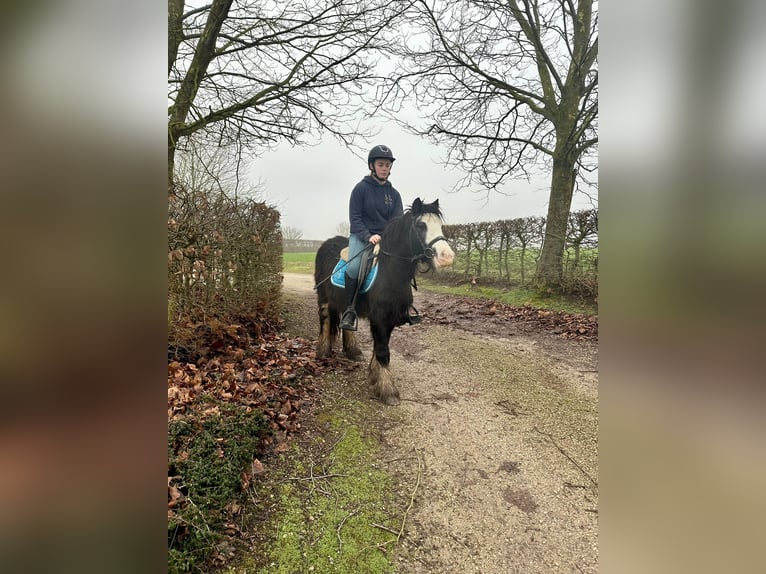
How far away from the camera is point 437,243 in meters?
3.45

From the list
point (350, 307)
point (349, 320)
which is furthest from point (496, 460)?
point (350, 307)

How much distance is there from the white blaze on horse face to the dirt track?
1649 mm

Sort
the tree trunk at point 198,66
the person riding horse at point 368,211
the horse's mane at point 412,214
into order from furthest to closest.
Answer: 1. the tree trunk at point 198,66
2. the person riding horse at point 368,211
3. the horse's mane at point 412,214

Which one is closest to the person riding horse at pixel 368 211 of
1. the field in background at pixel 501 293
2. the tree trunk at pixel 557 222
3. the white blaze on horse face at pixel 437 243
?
the white blaze on horse face at pixel 437 243

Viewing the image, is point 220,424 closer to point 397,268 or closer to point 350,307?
point 350,307

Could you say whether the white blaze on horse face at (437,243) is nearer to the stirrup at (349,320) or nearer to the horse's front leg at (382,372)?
the horse's front leg at (382,372)

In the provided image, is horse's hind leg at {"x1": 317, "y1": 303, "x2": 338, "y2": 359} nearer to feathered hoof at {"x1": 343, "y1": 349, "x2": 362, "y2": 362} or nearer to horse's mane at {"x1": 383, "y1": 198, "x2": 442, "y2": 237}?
feathered hoof at {"x1": 343, "y1": 349, "x2": 362, "y2": 362}

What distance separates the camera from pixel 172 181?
12.2ft

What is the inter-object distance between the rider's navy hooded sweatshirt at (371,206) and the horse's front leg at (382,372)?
3.80ft

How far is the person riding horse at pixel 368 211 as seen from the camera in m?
4.11

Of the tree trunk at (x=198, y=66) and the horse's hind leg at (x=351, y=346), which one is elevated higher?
the tree trunk at (x=198, y=66)

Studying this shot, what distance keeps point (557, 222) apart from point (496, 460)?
7126mm

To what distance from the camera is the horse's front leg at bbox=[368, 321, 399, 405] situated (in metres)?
3.78
